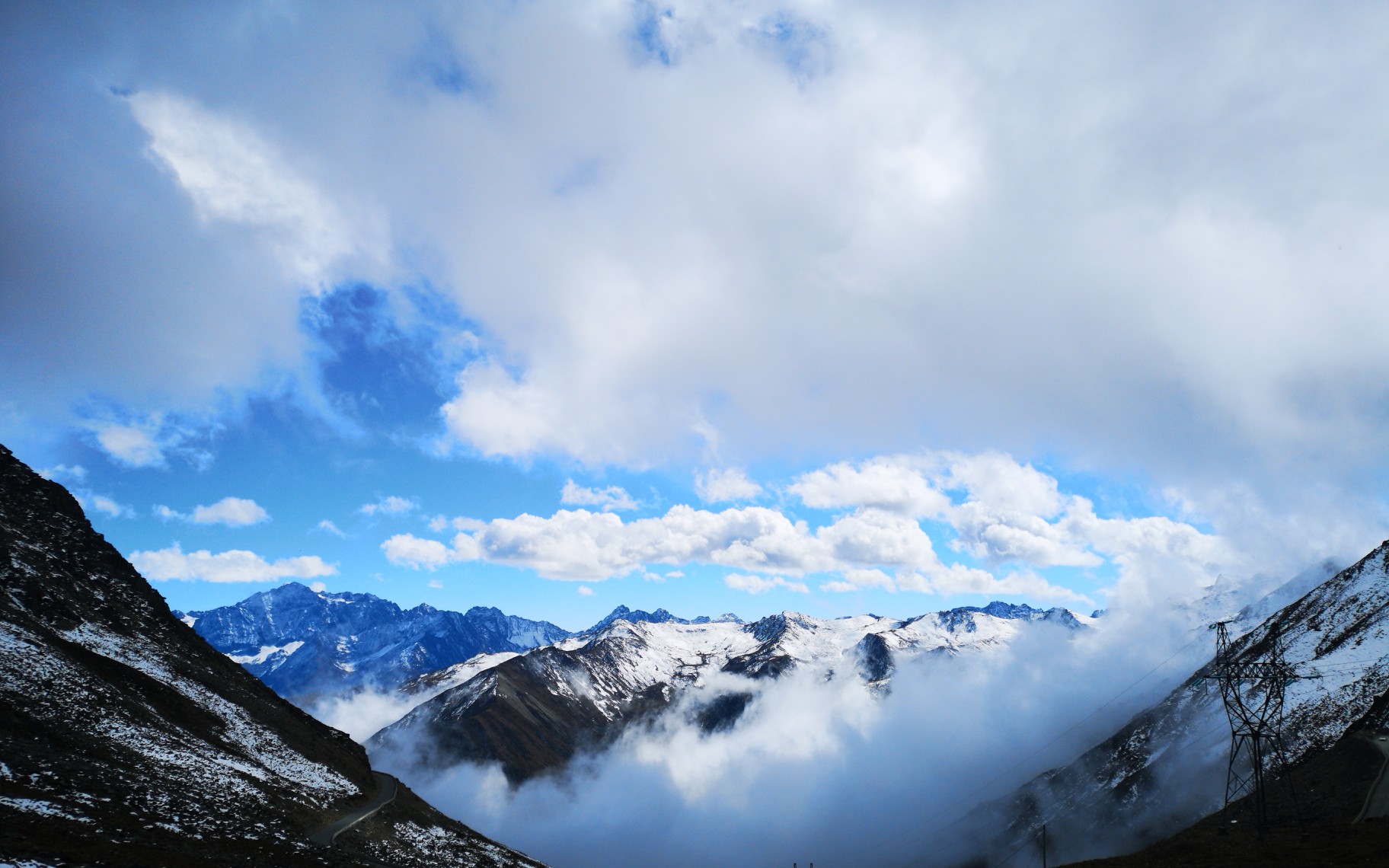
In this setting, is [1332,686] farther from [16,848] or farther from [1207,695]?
[16,848]

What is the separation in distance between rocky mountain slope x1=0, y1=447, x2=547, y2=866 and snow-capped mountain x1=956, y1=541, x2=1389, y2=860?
425 feet

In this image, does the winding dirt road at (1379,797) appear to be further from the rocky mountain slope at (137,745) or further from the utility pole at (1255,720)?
the rocky mountain slope at (137,745)

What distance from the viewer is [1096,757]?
655 feet

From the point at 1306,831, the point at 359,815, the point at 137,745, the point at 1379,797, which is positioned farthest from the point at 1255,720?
the point at 137,745

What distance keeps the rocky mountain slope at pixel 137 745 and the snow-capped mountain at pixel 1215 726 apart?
129 metres

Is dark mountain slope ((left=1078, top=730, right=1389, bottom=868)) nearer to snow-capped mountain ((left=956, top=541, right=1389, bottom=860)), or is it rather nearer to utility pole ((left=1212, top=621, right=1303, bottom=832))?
utility pole ((left=1212, top=621, right=1303, bottom=832))

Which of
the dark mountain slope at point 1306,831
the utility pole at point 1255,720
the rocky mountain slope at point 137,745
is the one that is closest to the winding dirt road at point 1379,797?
the dark mountain slope at point 1306,831

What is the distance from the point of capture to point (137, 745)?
61781 millimetres

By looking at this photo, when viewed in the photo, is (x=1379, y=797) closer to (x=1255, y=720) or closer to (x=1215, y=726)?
(x=1255, y=720)

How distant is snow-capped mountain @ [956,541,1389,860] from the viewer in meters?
113

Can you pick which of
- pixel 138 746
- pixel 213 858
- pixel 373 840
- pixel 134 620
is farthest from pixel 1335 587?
pixel 134 620

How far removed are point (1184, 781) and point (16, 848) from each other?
191 metres

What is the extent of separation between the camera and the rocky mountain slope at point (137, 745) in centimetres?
4278

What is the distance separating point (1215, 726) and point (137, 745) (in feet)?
689
